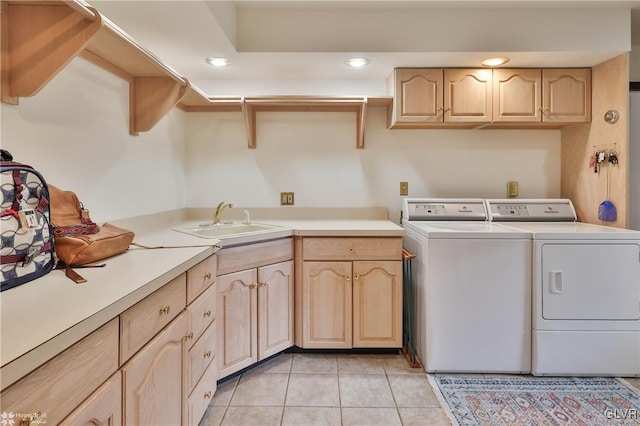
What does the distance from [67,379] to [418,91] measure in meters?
2.31

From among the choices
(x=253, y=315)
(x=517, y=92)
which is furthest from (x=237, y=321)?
(x=517, y=92)

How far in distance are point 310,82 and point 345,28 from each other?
559 millimetres

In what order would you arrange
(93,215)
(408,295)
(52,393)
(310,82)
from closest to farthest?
(52,393) < (93,215) < (408,295) < (310,82)

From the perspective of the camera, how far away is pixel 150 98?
180cm

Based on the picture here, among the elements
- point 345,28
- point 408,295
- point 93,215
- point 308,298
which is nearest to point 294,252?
point 308,298

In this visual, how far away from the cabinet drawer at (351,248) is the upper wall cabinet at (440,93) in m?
0.88

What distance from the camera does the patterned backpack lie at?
866 mm

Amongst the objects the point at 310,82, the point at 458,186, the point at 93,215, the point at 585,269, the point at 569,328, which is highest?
the point at 310,82

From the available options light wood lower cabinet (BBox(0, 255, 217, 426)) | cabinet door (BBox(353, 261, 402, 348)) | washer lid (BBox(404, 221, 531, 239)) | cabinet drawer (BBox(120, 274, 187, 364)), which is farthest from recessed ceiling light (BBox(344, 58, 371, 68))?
cabinet drawer (BBox(120, 274, 187, 364))

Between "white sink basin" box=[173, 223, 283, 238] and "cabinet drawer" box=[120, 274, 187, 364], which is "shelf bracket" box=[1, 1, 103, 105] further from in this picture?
"white sink basin" box=[173, 223, 283, 238]

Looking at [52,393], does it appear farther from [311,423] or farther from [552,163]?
[552,163]

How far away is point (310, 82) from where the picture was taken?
8.32 ft

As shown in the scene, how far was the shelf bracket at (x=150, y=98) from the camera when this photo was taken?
1.78 m

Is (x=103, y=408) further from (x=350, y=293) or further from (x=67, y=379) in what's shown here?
(x=350, y=293)
